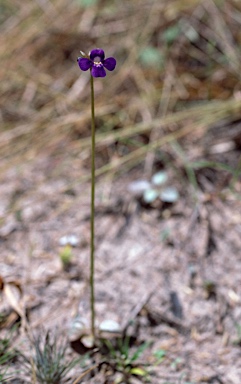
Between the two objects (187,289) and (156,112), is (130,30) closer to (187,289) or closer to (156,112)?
(156,112)

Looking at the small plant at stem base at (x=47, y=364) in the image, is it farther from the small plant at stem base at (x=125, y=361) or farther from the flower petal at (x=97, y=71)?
the flower petal at (x=97, y=71)

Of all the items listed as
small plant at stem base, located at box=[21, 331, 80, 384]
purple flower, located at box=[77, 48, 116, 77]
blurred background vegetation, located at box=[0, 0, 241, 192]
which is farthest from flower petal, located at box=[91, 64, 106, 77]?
blurred background vegetation, located at box=[0, 0, 241, 192]

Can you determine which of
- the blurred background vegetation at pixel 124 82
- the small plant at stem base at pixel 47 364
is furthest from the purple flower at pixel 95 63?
the blurred background vegetation at pixel 124 82

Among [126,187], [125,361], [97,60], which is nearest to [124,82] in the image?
[126,187]

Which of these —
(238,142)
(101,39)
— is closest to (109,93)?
(101,39)

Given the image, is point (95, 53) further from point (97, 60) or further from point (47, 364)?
point (47, 364)

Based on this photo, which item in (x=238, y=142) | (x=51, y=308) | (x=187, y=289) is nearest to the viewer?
(x=51, y=308)

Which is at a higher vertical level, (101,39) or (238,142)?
(101,39)
